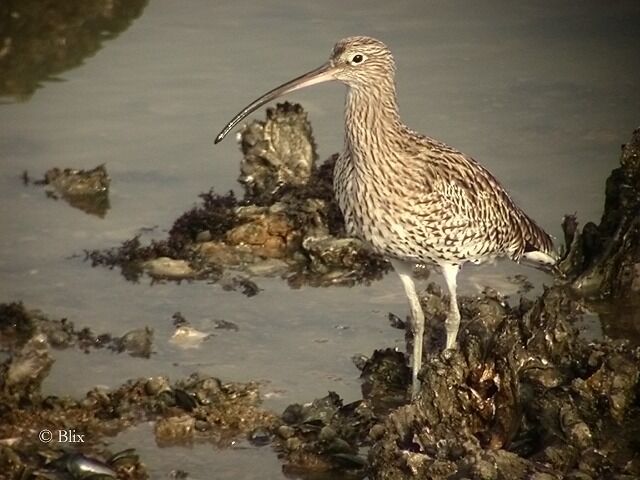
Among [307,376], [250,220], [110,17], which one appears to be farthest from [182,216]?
[110,17]

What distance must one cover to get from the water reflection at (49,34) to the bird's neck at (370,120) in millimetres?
5834

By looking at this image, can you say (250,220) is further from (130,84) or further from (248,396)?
(130,84)

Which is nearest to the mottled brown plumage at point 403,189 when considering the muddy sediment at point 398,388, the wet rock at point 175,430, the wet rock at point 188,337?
the muddy sediment at point 398,388

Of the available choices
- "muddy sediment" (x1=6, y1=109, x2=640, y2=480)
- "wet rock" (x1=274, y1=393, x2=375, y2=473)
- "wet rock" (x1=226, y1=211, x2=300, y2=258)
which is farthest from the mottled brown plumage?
"wet rock" (x1=226, y1=211, x2=300, y2=258)

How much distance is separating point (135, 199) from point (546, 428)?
194 inches

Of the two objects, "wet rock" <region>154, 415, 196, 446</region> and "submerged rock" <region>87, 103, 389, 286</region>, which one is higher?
"submerged rock" <region>87, 103, 389, 286</region>

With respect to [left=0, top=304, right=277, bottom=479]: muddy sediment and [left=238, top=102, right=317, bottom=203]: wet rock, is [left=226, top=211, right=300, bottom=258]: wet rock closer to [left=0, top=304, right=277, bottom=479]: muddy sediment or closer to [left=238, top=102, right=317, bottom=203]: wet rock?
[left=238, top=102, right=317, bottom=203]: wet rock

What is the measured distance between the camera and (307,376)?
9.08m

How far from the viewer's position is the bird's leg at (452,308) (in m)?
9.22

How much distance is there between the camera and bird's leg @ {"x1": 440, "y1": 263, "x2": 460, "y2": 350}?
922 centimetres

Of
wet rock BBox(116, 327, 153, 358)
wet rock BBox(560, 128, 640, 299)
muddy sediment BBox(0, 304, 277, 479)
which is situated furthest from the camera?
wet rock BBox(560, 128, 640, 299)

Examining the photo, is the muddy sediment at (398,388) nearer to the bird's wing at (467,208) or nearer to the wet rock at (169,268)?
the wet rock at (169,268)

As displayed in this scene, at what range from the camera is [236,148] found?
42.4 ft

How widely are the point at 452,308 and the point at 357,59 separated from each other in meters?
1.52
